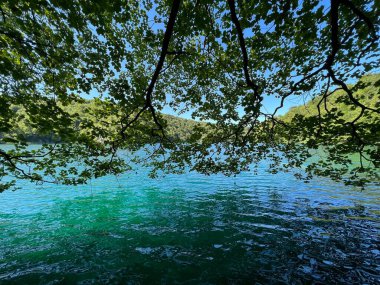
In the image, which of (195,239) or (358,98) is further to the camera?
(195,239)

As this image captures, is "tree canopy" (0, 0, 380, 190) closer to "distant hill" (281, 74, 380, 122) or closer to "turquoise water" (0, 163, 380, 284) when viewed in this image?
"distant hill" (281, 74, 380, 122)

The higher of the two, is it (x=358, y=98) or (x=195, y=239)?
(x=358, y=98)

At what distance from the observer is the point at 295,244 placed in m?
9.91

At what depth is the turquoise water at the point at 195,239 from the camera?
308 inches

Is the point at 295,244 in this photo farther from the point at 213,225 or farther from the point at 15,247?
the point at 15,247

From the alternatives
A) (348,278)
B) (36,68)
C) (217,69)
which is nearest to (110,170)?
(36,68)

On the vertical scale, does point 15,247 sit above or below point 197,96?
below

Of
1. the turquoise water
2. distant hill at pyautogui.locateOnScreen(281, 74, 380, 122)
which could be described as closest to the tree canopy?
distant hill at pyautogui.locateOnScreen(281, 74, 380, 122)

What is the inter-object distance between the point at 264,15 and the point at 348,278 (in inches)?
407

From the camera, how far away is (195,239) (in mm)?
10656

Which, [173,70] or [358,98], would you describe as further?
[173,70]

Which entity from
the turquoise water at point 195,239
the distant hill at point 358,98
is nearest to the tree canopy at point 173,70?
the distant hill at point 358,98

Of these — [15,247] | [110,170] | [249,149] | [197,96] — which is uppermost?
[197,96]

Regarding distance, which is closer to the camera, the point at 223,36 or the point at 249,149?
the point at 223,36
